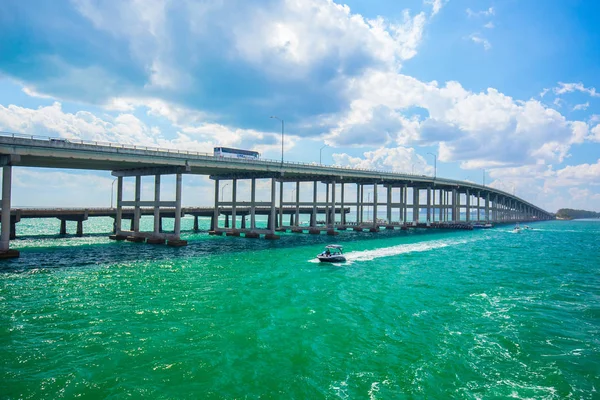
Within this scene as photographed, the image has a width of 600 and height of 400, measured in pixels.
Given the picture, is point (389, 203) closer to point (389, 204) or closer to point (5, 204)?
point (389, 204)

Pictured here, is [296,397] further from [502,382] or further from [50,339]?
[50,339]

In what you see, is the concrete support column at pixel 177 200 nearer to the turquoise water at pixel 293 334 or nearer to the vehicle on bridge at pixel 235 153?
the vehicle on bridge at pixel 235 153

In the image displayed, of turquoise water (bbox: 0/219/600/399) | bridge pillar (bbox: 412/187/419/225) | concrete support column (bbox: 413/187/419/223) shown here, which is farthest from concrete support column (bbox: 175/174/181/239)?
concrete support column (bbox: 413/187/419/223)

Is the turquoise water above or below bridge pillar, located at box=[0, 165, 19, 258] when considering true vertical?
below

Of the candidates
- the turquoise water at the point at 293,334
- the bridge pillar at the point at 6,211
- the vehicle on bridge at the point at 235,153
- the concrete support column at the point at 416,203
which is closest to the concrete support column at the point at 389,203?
the concrete support column at the point at 416,203

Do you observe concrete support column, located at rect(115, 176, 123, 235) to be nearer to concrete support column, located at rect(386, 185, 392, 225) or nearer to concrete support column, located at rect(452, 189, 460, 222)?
concrete support column, located at rect(386, 185, 392, 225)
